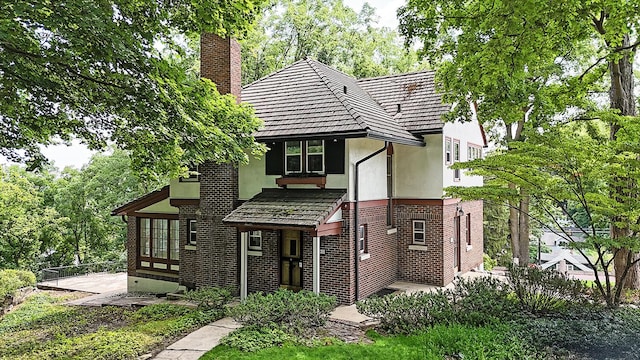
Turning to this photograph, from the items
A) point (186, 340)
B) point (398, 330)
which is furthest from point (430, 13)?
point (186, 340)

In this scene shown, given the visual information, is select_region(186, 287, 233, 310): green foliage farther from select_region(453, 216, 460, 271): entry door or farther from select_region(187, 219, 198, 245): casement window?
select_region(453, 216, 460, 271): entry door

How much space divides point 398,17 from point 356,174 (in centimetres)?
469

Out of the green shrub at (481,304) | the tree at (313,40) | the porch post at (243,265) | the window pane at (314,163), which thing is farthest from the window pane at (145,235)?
the tree at (313,40)

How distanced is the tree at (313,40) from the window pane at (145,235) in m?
13.1

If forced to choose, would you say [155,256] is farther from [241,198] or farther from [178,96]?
[178,96]

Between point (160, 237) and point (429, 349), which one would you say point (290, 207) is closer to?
point (429, 349)

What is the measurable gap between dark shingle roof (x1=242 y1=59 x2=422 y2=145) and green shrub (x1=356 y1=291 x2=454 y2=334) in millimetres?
4518

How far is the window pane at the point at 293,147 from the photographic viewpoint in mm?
12852

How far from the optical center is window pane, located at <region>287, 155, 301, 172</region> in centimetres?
1290

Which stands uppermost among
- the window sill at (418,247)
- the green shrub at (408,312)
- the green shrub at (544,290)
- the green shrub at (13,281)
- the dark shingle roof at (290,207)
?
the dark shingle roof at (290,207)

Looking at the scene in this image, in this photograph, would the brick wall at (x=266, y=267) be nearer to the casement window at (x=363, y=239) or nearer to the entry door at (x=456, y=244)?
the casement window at (x=363, y=239)

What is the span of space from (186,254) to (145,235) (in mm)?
2965

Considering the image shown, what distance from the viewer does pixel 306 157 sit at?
41.9ft

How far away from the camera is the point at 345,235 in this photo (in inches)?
471
